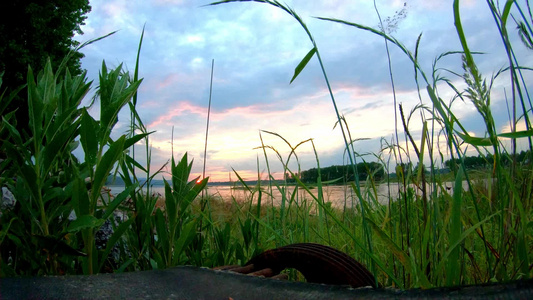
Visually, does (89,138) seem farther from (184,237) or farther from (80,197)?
(184,237)

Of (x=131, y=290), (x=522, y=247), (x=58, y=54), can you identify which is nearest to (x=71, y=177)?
(x=131, y=290)

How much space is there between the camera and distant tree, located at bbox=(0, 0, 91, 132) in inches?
440

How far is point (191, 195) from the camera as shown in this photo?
1312mm

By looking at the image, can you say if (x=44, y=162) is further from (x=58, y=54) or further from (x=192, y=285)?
(x=58, y=54)

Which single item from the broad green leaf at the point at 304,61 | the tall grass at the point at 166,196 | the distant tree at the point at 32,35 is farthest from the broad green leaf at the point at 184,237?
the distant tree at the point at 32,35

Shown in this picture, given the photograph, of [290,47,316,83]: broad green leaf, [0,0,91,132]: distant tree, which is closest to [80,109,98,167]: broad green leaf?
[290,47,316,83]: broad green leaf

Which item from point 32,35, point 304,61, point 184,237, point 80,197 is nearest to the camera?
point 304,61

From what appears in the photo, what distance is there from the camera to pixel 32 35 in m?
11.5

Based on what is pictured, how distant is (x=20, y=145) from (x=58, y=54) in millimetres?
12723

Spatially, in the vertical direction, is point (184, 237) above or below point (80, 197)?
below

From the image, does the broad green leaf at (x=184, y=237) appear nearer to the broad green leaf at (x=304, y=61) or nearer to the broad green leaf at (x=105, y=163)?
the broad green leaf at (x=105, y=163)

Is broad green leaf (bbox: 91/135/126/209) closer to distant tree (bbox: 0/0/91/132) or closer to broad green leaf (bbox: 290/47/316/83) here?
broad green leaf (bbox: 290/47/316/83)

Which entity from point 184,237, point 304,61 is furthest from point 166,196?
point 304,61

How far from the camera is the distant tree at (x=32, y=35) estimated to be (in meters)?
11.2
